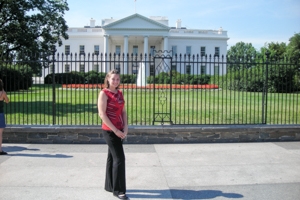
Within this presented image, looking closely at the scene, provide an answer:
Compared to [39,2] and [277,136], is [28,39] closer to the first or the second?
[39,2]

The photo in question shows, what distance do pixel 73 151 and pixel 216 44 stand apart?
217 feet

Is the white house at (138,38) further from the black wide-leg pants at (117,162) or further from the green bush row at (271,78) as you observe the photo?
the black wide-leg pants at (117,162)

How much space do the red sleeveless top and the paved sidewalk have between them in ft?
3.34

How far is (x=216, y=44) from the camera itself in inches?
2731

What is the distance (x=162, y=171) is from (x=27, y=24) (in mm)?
22510

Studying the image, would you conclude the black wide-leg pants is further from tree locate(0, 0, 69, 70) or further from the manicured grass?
tree locate(0, 0, 69, 70)

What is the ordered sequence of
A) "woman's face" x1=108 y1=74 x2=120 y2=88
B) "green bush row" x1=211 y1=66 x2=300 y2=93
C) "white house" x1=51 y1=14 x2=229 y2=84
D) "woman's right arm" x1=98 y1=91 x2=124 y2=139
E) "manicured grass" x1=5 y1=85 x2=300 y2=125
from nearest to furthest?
"woman's right arm" x1=98 y1=91 x2=124 y2=139
"woman's face" x1=108 y1=74 x2=120 y2=88
"manicured grass" x1=5 y1=85 x2=300 y2=125
"green bush row" x1=211 y1=66 x2=300 y2=93
"white house" x1=51 y1=14 x2=229 y2=84

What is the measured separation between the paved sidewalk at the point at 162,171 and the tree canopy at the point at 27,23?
16876mm

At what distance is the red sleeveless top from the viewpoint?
164 inches

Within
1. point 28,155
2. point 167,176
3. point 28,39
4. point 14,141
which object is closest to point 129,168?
point 167,176

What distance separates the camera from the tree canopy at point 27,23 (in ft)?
74.9

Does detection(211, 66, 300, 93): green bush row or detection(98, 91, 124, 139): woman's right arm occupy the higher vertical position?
detection(211, 66, 300, 93): green bush row

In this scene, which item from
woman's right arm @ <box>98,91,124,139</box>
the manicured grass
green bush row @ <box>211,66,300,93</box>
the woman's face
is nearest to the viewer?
woman's right arm @ <box>98,91,124,139</box>

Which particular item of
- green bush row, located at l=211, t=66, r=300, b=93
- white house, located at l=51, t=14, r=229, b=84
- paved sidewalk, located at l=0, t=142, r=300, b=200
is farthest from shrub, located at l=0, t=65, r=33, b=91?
white house, located at l=51, t=14, r=229, b=84
